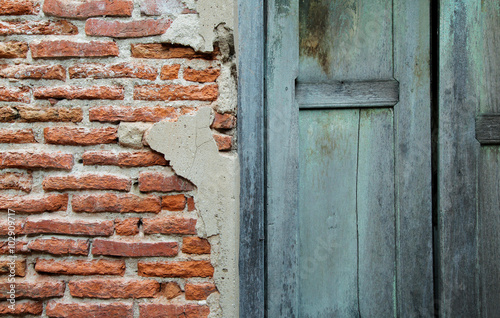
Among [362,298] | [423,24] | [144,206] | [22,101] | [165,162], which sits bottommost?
[362,298]

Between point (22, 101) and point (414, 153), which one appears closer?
point (22, 101)

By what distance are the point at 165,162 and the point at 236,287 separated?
1.86ft

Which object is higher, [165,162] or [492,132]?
[492,132]

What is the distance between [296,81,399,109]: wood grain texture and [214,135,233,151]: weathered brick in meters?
0.36

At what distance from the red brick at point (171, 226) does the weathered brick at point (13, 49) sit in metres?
0.83

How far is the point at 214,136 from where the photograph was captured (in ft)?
4.26

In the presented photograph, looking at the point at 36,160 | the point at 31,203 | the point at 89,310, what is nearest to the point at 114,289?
the point at 89,310

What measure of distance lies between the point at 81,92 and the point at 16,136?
1.01 ft

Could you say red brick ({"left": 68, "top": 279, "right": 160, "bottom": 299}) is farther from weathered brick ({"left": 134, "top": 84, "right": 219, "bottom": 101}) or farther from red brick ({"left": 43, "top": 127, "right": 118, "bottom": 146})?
weathered brick ({"left": 134, "top": 84, "right": 219, "bottom": 101})

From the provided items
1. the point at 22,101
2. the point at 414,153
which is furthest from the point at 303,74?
the point at 22,101

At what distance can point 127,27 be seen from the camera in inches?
50.6

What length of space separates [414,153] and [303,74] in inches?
23.1

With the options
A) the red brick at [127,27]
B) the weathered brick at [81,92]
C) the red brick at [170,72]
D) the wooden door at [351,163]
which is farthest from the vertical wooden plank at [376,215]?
the weathered brick at [81,92]

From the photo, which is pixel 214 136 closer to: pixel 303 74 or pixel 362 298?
pixel 303 74
